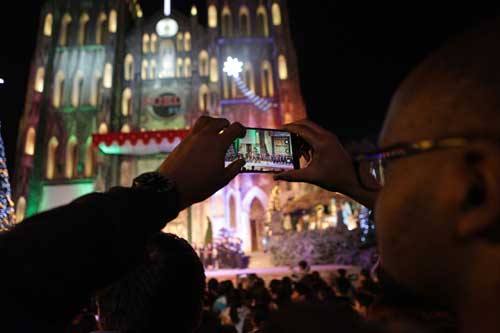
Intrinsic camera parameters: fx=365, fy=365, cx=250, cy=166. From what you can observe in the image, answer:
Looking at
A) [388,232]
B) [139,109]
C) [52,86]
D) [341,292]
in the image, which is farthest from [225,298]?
[52,86]

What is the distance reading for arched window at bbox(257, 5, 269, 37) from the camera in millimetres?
25703

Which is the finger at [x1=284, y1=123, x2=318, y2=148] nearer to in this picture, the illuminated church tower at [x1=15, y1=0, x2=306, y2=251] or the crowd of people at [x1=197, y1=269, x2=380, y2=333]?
the crowd of people at [x1=197, y1=269, x2=380, y2=333]

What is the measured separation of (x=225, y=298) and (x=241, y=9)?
24513mm

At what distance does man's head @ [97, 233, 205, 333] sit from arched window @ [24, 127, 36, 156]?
84.9 feet

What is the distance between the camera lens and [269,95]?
2412cm

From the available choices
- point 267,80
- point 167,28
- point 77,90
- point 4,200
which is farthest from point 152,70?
point 4,200

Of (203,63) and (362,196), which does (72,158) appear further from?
(362,196)

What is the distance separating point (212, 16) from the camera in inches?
1011

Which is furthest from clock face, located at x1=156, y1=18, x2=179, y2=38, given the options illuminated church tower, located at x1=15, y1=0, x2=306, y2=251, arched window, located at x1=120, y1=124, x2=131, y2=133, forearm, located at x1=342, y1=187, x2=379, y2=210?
forearm, located at x1=342, y1=187, x2=379, y2=210

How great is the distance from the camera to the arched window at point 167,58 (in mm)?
25891

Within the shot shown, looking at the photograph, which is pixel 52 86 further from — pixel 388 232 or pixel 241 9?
pixel 388 232

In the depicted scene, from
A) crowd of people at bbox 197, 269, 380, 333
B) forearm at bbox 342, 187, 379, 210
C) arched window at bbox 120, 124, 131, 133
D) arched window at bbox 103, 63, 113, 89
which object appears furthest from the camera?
arched window at bbox 120, 124, 131, 133

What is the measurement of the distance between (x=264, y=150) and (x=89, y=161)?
24.4m

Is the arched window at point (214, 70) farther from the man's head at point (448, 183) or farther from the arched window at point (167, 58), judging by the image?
the man's head at point (448, 183)
